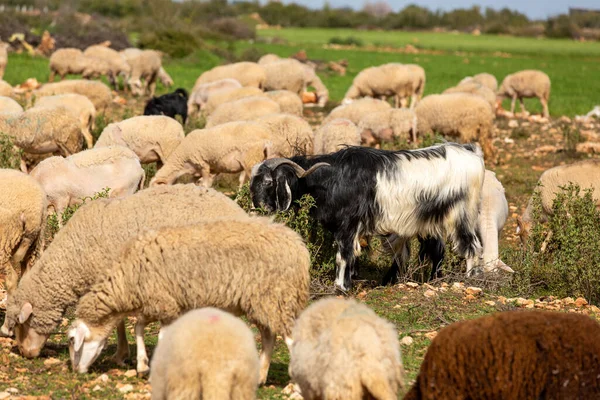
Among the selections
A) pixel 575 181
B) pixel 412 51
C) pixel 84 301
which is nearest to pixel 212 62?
pixel 412 51

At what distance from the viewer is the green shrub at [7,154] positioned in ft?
45.9

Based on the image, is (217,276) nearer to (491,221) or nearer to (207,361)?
(207,361)

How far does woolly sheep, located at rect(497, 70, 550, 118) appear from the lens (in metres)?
30.2

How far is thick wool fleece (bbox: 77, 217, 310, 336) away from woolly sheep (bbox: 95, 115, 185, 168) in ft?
27.2

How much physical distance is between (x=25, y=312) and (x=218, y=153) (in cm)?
732

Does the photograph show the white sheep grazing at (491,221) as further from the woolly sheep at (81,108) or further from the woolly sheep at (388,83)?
the woolly sheep at (388,83)

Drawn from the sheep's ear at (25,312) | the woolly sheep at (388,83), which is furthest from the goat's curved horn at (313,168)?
the woolly sheep at (388,83)

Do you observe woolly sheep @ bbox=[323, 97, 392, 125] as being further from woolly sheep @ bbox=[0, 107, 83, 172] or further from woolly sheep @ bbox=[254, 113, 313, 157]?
woolly sheep @ bbox=[0, 107, 83, 172]

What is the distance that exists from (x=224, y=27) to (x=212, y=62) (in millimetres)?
24110

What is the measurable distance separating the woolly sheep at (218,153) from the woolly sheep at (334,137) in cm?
150

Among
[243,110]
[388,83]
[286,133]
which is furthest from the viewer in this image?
[388,83]

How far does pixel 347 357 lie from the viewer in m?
5.98

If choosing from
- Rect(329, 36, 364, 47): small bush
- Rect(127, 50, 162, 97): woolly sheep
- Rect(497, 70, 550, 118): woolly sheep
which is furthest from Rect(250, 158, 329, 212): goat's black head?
Rect(329, 36, 364, 47): small bush

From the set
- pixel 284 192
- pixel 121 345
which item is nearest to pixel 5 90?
pixel 284 192
